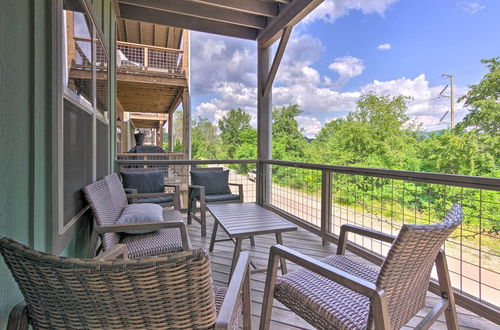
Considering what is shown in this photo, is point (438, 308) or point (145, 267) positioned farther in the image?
point (438, 308)

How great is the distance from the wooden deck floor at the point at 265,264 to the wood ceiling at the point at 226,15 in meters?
2.83

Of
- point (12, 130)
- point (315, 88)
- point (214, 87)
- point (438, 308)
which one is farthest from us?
point (214, 87)

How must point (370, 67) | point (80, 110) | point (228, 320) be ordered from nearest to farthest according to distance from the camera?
1. point (228, 320)
2. point (80, 110)
3. point (370, 67)

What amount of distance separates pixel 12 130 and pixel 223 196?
9.06ft

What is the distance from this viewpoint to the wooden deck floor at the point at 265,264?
1658 millimetres

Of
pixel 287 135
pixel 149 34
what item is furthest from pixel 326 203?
pixel 287 135

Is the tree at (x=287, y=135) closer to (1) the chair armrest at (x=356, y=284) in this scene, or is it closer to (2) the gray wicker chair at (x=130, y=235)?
(2) the gray wicker chair at (x=130, y=235)

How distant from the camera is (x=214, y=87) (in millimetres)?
16562

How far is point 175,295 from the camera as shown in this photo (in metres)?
0.71

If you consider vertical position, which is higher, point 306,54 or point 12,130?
point 306,54

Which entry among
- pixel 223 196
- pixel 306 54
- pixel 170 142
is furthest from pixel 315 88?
pixel 223 196

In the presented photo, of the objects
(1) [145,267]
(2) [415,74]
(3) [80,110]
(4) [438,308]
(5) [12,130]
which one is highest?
(2) [415,74]

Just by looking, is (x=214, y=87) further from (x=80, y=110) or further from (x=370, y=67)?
(x=80, y=110)

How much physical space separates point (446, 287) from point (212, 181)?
9.51 ft
